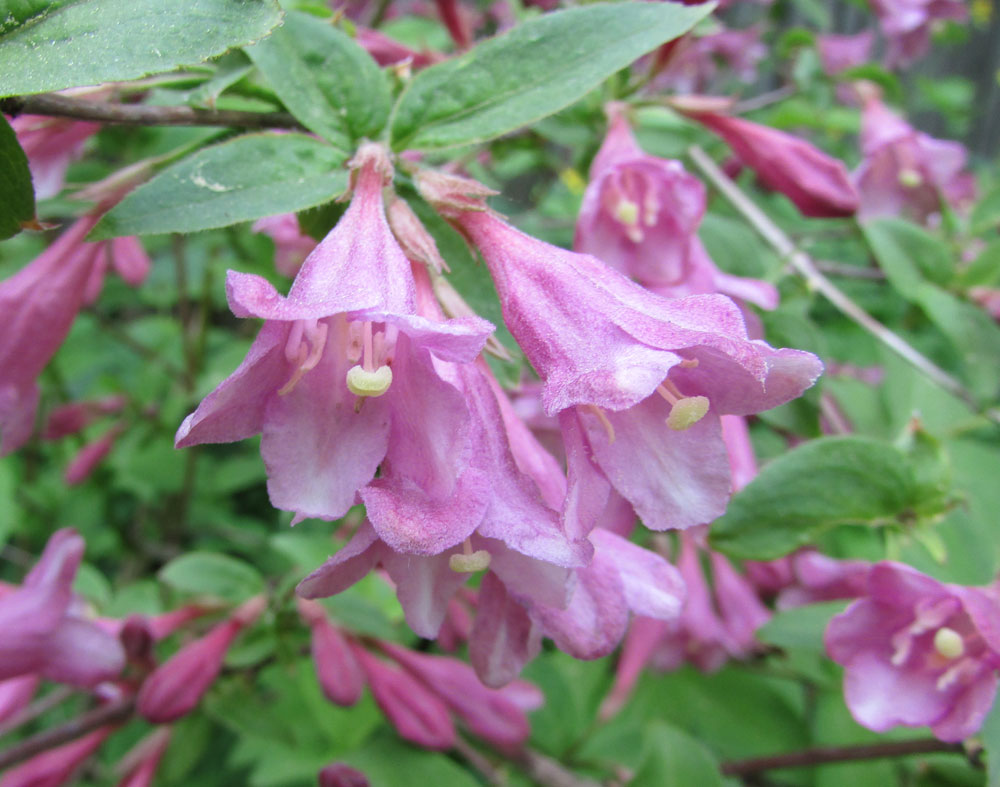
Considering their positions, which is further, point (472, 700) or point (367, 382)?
point (472, 700)

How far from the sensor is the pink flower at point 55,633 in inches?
37.7

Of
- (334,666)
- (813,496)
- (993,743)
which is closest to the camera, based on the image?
(993,743)

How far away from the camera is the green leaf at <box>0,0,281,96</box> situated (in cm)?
Answer: 55

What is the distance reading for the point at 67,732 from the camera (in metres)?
→ 1.14

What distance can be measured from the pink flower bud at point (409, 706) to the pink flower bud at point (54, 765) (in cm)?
43

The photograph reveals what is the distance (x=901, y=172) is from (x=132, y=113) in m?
1.55

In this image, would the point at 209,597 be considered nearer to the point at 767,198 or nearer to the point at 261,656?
the point at 261,656

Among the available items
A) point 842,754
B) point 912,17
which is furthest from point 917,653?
point 912,17

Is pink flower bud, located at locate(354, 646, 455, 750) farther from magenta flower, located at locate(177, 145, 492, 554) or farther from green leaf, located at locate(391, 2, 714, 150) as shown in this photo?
green leaf, located at locate(391, 2, 714, 150)

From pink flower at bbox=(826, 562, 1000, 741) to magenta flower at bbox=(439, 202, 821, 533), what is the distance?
1.15 feet

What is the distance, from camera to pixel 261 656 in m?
1.28

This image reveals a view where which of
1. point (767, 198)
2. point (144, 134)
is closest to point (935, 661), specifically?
point (144, 134)

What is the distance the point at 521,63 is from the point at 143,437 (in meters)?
1.67

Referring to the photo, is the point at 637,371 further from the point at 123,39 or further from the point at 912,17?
the point at 912,17
